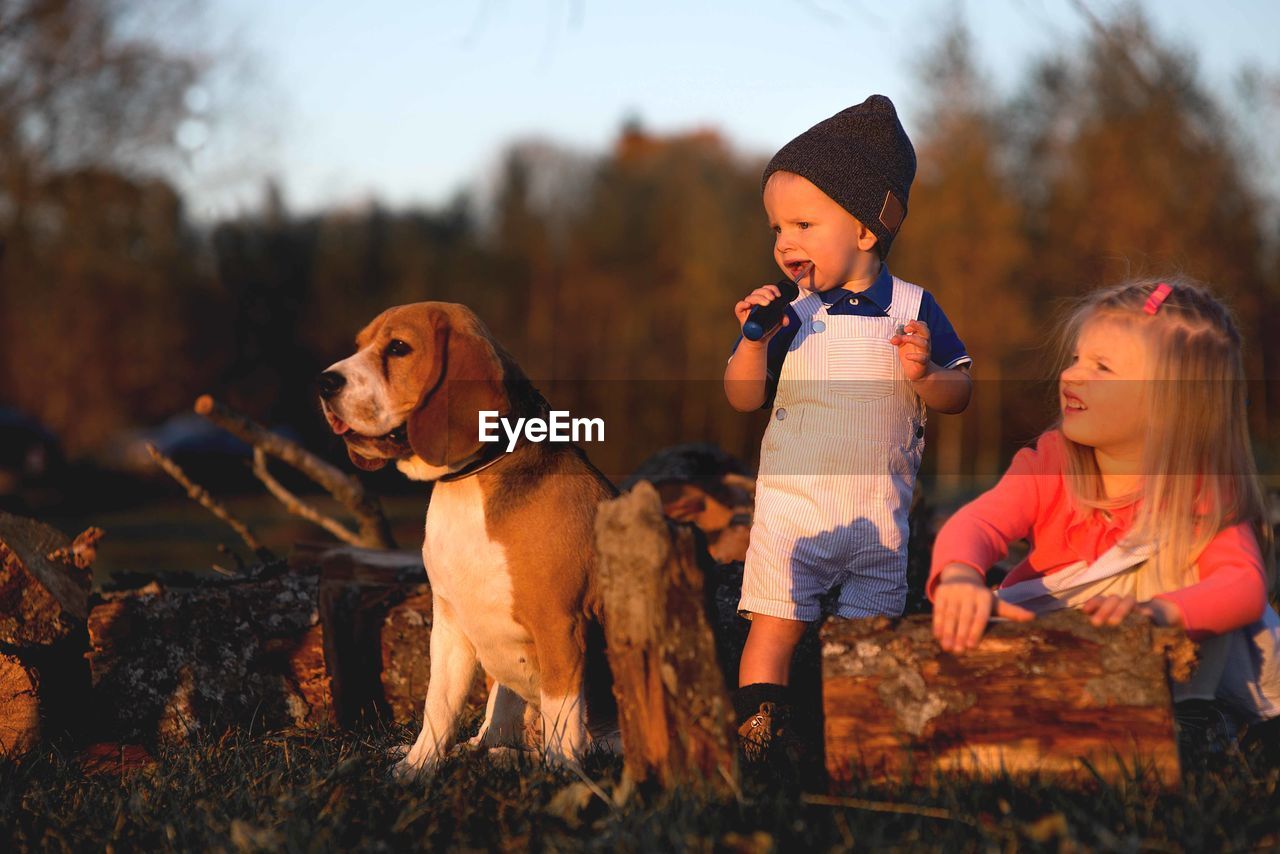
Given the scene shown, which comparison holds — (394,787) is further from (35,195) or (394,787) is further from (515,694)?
(35,195)

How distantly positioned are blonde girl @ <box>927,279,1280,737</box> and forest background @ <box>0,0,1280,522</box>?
16.3 metres

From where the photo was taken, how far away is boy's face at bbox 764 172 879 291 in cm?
409

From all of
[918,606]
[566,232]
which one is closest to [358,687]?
[918,606]

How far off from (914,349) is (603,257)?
1321 inches

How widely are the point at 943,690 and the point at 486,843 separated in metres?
1.22

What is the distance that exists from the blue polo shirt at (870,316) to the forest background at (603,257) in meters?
15.6

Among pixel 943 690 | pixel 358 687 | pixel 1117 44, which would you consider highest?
pixel 1117 44

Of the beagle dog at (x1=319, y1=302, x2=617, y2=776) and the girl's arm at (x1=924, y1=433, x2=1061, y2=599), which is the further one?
the beagle dog at (x1=319, y1=302, x2=617, y2=776)

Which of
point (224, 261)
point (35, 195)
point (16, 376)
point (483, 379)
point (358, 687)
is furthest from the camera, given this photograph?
point (224, 261)

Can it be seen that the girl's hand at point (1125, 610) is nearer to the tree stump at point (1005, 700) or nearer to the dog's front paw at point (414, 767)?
the tree stump at point (1005, 700)

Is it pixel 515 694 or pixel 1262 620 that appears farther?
pixel 515 694

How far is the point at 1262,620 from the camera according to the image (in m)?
3.50

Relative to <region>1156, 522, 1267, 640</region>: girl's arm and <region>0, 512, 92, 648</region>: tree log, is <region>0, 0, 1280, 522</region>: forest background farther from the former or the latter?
<region>1156, 522, 1267, 640</region>: girl's arm

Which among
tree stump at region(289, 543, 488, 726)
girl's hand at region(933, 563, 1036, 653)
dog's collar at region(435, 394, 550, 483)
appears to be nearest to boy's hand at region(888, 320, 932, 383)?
girl's hand at region(933, 563, 1036, 653)
